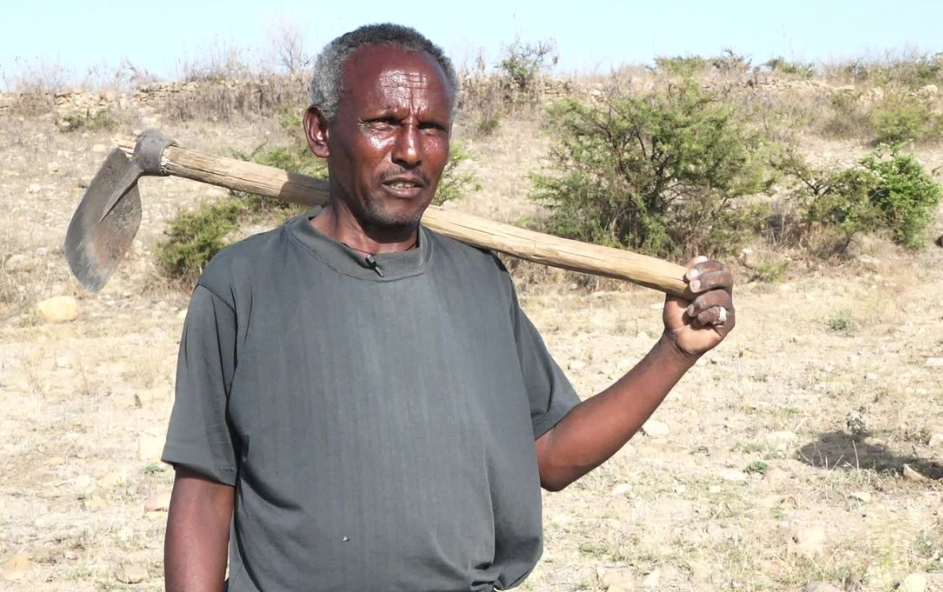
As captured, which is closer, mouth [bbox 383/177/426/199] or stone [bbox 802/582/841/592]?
mouth [bbox 383/177/426/199]

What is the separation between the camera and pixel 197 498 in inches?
52.1

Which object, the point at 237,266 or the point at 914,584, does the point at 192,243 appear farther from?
the point at 237,266

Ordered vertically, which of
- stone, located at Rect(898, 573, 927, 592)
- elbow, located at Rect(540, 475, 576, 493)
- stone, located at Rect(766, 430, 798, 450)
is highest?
elbow, located at Rect(540, 475, 576, 493)

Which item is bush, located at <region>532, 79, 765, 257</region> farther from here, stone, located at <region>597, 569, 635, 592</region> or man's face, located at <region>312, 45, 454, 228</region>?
man's face, located at <region>312, 45, 454, 228</region>

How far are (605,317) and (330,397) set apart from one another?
6638 mm

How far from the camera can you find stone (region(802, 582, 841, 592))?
3309 millimetres

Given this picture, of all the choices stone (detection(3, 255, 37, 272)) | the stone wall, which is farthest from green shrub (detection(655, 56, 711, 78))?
stone (detection(3, 255, 37, 272))

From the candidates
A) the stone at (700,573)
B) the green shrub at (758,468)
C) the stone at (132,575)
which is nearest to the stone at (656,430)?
the green shrub at (758,468)

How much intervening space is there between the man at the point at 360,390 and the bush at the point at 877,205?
8674 millimetres

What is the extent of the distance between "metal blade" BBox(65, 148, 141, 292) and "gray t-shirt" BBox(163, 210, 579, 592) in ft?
3.32

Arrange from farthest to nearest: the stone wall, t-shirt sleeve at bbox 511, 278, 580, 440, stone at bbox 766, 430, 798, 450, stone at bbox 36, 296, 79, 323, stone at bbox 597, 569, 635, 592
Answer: the stone wall < stone at bbox 36, 296, 79, 323 < stone at bbox 766, 430, 798, 450 < stone at bbox 597, 569, 635, 592 < t-shirt sleeve at bbox 511, 278, 580, 440

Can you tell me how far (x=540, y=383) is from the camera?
1.55 m

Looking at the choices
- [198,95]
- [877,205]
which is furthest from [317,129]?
[198,95]

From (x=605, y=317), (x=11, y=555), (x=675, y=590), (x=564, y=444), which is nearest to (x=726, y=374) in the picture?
(x=605, y=317)
